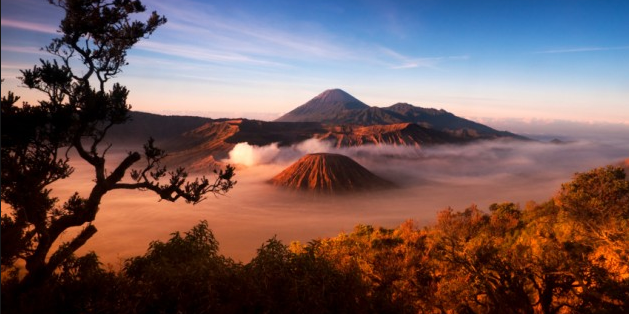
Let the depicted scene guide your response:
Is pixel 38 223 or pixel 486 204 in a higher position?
pixel 38 223

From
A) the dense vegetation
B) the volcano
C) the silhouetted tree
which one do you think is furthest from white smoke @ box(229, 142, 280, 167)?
the silhouetted tree

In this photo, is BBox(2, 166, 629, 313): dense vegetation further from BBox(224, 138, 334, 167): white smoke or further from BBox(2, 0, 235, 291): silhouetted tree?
BBox(224, 138, 334, 167): white smoke

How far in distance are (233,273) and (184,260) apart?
2.74 m

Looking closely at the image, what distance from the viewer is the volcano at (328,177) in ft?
411

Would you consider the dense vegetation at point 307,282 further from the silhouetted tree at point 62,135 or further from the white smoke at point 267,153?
the white smoke at point 267,153

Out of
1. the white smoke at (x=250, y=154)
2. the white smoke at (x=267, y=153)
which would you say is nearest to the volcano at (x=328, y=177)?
the white smoke at (x=250, y=154)

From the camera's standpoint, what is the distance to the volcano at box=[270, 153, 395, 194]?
125 m

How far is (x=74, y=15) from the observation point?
325 inches

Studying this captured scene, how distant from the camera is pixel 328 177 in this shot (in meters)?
128

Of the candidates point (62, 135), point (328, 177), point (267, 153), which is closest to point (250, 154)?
point (267, 153)

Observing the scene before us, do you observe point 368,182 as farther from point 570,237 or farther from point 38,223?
point 38,223

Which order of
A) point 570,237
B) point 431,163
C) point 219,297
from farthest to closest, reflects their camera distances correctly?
1. point 431,163
2. point 570,237
3. point 219,297

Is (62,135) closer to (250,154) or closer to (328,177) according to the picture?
(328,177)

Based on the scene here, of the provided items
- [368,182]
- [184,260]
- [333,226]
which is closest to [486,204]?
[368,182]
